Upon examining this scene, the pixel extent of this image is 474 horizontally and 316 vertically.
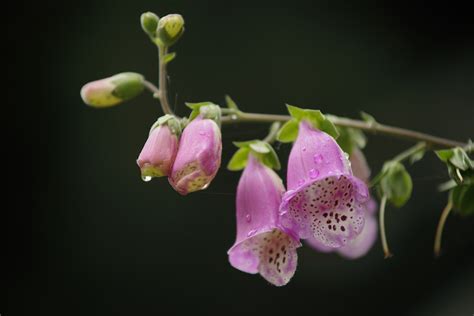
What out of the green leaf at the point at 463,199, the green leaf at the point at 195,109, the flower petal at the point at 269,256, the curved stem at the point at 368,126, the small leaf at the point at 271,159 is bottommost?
the flower petal at the point at 269,256

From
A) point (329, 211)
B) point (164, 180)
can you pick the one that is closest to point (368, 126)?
point (329, 211)

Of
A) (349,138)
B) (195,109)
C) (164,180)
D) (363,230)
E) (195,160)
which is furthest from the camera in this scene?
(164,180)

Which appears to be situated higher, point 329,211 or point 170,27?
point 170,27

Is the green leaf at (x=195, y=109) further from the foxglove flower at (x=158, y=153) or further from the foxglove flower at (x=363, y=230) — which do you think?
→ the foxglove flower at (x=363, y=230)

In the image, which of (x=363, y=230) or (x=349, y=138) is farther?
(x=363, y=230)

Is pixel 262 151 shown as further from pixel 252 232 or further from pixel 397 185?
pixel 397 185

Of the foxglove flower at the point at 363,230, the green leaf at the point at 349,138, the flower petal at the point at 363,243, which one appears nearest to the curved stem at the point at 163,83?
the green leaf at the point at 349,138
